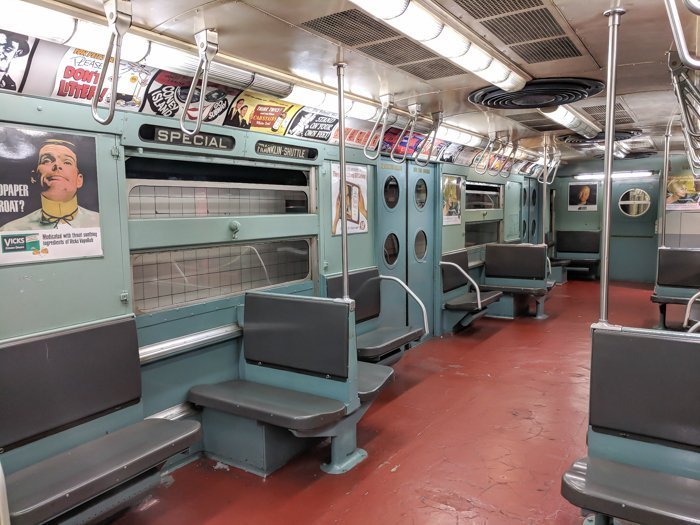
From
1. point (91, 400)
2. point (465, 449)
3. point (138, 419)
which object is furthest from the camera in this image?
point (465, 449)

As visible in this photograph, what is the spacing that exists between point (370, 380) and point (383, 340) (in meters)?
0.95

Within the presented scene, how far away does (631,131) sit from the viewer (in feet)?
21.7

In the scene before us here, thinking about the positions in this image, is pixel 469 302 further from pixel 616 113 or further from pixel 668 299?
pixel 616 113

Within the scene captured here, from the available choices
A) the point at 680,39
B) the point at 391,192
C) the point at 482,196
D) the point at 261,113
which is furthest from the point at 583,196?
the point at 680,39

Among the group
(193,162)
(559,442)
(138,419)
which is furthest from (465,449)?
(193,162)

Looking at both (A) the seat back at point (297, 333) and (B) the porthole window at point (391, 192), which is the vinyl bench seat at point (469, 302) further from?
(A) the seat back at point (297, 333)

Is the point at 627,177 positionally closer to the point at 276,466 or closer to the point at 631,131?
the point at 631,131

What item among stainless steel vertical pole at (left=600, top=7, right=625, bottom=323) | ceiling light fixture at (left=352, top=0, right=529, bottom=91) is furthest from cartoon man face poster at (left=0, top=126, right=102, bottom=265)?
stainless steel vertical pole at (left=600, top=7, right=625, bottom=323)

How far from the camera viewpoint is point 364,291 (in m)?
4.98

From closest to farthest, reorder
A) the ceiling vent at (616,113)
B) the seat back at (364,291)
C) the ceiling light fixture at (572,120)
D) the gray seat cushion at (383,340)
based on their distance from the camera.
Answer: the gray seat cushion at (383,340), the seat back at (364,291), the ceiling light fixture at (572,120), the ceiling vent at (616,113)

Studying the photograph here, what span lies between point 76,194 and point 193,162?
0.89 meters

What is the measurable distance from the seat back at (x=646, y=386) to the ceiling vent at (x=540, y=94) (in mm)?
2227

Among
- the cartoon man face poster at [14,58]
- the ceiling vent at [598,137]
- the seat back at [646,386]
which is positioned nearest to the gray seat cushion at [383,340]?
the seat back at [646,386]

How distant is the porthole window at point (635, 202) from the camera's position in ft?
35.3
